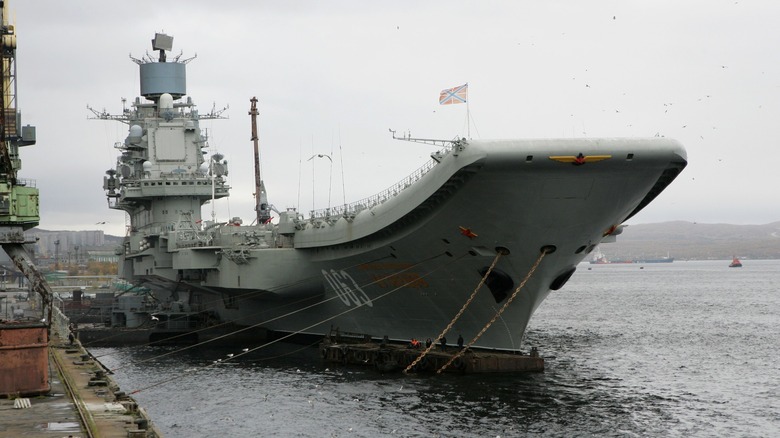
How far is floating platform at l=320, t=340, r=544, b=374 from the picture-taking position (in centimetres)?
2380

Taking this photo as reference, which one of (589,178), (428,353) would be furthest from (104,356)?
(589,178)

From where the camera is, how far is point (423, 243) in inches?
963

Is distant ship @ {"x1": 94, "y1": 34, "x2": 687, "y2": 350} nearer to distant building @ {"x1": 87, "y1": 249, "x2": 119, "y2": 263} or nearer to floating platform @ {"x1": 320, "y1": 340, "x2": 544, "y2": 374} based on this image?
floating platform @ {"x1": 320, "y1": 340, "x2": 544, "y2": 374}

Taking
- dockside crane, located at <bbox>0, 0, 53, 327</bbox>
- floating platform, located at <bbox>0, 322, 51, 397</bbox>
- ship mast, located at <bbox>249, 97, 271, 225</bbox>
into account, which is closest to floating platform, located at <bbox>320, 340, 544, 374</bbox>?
dockside crane, located at <bbox>0, 0, 53, 327</bbox>

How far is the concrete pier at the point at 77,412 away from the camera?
12.5 m

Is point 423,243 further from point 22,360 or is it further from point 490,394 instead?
point 22,360

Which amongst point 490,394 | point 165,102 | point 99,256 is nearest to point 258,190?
point 165,102

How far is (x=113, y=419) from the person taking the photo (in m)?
13.5

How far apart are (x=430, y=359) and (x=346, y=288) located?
5181 millimetres

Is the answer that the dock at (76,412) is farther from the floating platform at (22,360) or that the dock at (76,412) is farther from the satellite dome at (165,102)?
the satellite dome at (165,102)

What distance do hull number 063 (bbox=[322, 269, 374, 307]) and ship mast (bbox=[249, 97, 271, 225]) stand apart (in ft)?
36.2

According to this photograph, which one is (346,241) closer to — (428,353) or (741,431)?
(428,353)

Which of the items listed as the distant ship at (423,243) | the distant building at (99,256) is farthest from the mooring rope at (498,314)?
the distant building at (99,256)

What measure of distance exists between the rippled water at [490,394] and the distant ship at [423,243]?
2107mm
